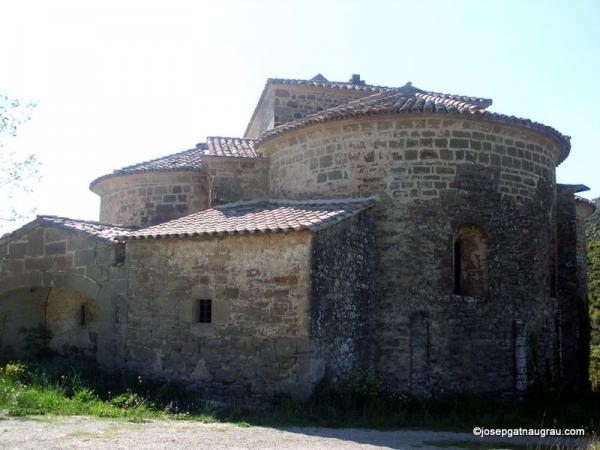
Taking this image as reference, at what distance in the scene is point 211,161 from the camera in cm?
1457

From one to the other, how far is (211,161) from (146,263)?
357cm

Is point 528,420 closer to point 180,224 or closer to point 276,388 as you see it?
point 276,388

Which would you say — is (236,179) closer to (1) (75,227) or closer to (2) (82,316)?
(1) (75,227)

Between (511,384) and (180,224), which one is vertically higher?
(180,224)

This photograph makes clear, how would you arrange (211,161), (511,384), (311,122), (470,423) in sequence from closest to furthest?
1. (470,423)
2. (511,384)
3. (311,122)
4. (211,161)

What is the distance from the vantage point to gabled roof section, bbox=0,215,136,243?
12.8 meters

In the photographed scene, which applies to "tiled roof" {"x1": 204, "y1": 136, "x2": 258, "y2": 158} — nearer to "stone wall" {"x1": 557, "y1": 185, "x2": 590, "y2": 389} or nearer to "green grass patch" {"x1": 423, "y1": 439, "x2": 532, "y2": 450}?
"stone wall" {"x1": 557, "y1": 185, "x2": 590, "y2": 389}

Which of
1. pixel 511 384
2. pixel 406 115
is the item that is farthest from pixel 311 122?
pixel 511 384

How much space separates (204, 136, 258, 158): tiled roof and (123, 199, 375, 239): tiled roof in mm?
1784

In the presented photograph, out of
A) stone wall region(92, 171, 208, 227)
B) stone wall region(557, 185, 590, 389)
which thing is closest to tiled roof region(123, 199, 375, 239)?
stone wall region(92, 171, 208, 227)

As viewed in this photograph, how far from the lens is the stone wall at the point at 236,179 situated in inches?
563

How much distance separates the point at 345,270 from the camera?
35.6 feet

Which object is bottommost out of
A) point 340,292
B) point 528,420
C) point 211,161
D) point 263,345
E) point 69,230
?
point 528,420

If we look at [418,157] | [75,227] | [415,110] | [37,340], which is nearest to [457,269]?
Answer: [418,157]
